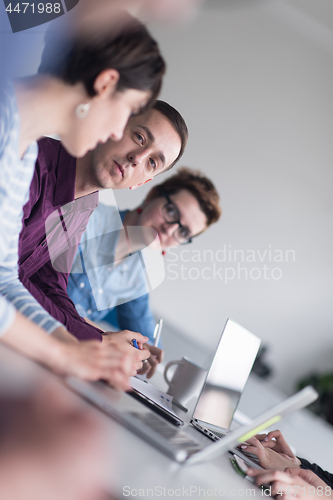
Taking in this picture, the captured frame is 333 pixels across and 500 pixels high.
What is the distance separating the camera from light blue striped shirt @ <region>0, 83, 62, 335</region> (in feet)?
1.91

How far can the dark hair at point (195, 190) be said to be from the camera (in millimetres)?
1568

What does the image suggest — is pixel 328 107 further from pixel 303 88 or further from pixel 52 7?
pixel 52 7

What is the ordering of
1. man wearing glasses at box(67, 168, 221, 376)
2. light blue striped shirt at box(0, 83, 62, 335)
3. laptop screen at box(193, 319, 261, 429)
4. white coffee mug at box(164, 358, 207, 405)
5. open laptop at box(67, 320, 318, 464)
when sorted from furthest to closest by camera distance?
1. man wearing glasses at box(67, 168, 221, 376)
2. white coffee mug at box(164, 358, 207, 405)
3. laptop screen at box(193, 319, 261, 429)
4. light blue striped shirt at box(0, 83, 62, 335)
5. open laptop at box(67, 320, 318, 464)

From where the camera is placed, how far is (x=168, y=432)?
1.91 feet

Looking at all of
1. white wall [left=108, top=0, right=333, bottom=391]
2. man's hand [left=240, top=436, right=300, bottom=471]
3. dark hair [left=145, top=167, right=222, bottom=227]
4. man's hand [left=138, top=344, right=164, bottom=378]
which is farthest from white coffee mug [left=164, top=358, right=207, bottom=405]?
white wall [left=108, top=0, right=333, bottom=391]

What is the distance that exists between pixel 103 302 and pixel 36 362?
103 centimetres

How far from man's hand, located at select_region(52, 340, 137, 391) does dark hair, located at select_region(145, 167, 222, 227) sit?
1096 mm

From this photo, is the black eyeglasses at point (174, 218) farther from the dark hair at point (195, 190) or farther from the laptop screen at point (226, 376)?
the laptop screen at point (226, 376)

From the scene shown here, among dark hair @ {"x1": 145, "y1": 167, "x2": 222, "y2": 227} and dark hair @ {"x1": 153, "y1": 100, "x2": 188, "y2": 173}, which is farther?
dark hair @ {"x1": 145, "y1": 167, "x2": 222, "y2": 227}

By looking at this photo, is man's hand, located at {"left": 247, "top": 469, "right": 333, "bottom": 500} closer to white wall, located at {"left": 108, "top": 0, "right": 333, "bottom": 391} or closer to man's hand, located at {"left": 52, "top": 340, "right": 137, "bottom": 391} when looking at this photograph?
man's hand, located at {"left": 52, "top": 340, "right": 137, "bottom": 391}

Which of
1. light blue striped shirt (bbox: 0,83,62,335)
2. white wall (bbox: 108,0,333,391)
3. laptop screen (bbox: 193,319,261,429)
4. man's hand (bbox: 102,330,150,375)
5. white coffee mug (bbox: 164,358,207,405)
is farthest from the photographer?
white wall (bbox: 108,0,333,391)

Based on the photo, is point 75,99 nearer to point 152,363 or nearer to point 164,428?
point 164,428

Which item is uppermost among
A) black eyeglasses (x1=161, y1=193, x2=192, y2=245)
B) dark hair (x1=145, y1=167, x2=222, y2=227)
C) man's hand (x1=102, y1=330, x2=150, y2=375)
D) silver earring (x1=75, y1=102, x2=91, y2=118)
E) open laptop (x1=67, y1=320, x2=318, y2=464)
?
silver earring (x1=75, y1=102, x2=91, y2=118)

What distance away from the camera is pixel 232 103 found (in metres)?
2.50
